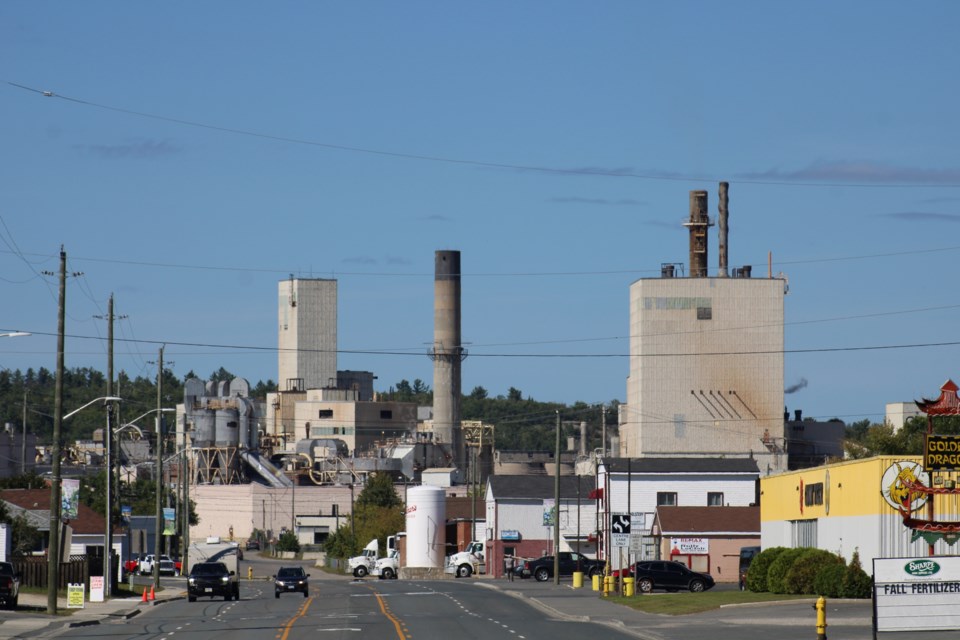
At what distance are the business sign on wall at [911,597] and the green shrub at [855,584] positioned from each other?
1695 cm

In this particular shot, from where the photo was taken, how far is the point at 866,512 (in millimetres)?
49125

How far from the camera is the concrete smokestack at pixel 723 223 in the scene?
5487 inches

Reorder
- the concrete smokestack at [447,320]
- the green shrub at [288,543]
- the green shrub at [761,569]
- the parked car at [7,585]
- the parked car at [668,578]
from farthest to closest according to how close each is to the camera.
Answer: the concrete smokestack at [447,320] → the green shrub at [288,543] → the parked car at [668,578] → the green shrub at [761,569] → the parked car at [7,585]

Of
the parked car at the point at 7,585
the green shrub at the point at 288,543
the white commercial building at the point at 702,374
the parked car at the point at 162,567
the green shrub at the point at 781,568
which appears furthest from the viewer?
the green shrub at the point at 288,543

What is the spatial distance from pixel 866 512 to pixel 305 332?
145430mm

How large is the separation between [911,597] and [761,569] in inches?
982

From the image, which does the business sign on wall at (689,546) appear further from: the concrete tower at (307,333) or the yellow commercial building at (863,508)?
the concrete tower at (307,333)

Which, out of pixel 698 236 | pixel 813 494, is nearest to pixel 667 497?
pixel 813 494

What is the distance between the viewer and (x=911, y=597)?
1203 inches

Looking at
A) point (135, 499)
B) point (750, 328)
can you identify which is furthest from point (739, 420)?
point (135, 499)

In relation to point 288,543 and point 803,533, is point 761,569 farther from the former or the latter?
point 288,543

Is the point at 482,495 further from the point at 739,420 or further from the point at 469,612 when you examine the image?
the point at 469,612

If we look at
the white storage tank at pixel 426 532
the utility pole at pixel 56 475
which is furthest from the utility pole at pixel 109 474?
the white storage tank at pixel 426 532

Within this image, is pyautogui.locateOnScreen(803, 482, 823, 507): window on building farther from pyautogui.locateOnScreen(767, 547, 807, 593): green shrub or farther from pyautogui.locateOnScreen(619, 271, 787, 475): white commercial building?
pyautogui.locateOnScreen(619, 271, 787, 475): white commercial building
